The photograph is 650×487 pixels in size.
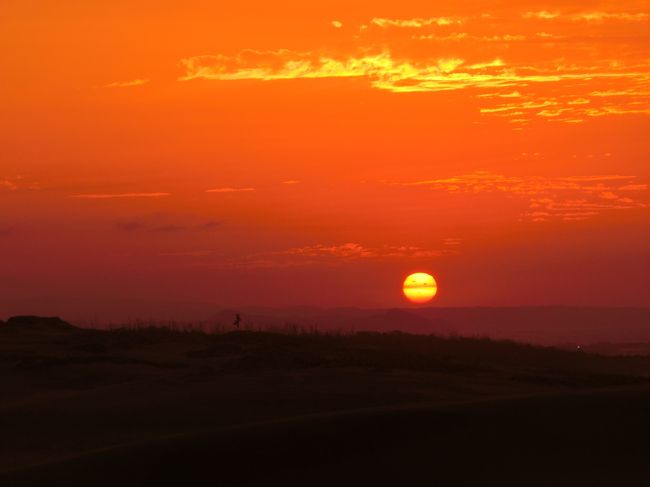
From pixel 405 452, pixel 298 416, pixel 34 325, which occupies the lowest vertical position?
pixel 405 452

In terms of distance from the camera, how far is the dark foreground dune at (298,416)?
10.0 metres

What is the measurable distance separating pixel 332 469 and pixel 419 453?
0.95 metres

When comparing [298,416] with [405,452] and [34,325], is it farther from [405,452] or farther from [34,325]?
[34,325]

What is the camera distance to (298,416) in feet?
42.0

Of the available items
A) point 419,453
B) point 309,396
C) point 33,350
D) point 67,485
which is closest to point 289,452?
point 419,453

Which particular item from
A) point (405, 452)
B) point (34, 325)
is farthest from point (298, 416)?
point (34, 325)

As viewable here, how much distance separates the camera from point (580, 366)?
86.2 feet

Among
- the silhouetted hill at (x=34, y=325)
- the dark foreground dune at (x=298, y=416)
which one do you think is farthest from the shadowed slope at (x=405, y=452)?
the silhouetted hill at (x=34, y=325)

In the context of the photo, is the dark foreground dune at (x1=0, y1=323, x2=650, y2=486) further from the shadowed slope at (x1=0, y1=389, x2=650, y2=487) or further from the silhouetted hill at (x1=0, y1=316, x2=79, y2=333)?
the silhouetted hill at (x1=0, y1=316, x2=79, y2=333)

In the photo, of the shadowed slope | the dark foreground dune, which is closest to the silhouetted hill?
the dark foreground dune

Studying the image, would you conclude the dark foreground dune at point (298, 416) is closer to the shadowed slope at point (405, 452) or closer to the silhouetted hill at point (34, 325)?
the shadowed slope at point (405, 452)

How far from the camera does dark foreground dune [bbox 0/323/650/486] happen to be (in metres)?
10.0

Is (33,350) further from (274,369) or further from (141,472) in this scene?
(141,472)

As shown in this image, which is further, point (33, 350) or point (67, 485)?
point (33, 350)
